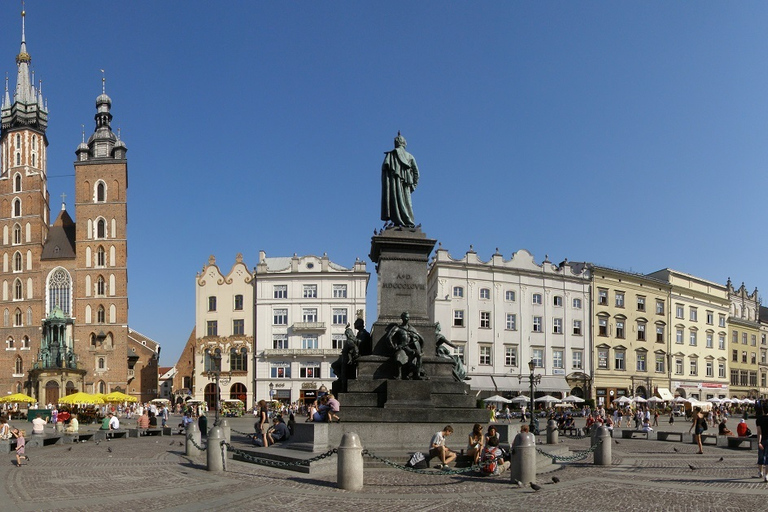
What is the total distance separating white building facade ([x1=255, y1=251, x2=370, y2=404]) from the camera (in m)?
66.0

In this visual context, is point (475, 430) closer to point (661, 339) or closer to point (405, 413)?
point (405, 413)

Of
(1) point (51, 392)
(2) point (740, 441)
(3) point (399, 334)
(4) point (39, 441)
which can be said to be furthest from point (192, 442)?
(1) point (51, 392)

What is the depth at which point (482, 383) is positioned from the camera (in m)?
59.3

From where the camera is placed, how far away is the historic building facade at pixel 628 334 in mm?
66000

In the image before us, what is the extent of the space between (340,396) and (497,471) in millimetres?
4838

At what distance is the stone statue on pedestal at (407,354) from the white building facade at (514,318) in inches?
1563

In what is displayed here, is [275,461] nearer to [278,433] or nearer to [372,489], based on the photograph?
[278,433]

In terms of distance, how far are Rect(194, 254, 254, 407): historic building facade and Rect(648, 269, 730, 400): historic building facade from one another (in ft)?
128

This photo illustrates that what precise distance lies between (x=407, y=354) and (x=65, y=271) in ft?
230

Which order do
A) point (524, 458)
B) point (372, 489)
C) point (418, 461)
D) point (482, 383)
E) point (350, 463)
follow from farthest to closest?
point (482, 383) → point (418, 461) → point (524, 458) → point (372, 489) → point (350, 463)

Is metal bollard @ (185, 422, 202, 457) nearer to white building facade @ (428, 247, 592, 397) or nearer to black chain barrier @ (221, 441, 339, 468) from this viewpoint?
black chain barrier @ (221, 441, 339, 468)

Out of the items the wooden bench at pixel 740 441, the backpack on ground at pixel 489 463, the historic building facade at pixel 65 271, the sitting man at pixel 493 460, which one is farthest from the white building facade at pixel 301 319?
the backpack on ground at pixel 489 463

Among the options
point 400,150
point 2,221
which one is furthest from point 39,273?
point 400,150

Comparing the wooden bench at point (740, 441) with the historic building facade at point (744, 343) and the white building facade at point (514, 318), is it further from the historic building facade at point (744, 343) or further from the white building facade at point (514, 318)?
the historic building facade at point (744, 343)
